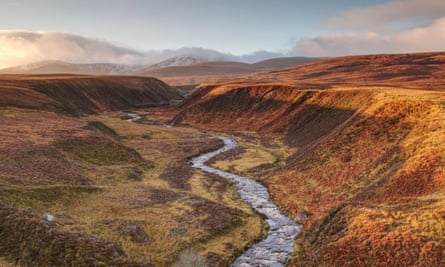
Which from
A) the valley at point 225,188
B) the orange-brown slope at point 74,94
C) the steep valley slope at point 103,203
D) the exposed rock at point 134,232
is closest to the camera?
the steep valley slope at point 103,203

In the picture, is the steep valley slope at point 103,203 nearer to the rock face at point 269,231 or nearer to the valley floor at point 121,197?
the valley floor at point 121,197

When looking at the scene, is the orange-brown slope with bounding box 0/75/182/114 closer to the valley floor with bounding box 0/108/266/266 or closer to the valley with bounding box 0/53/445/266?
the valley with bounding box 0/53/445/266

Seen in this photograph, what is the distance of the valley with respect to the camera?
2742 cm

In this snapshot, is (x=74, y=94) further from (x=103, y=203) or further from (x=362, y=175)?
(x=362, y=175)

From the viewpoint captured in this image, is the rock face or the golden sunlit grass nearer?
the golden sunlit grass

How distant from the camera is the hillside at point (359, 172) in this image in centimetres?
2783

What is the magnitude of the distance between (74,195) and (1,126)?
117 ft

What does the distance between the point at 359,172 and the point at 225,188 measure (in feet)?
64.7

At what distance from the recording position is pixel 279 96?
11450 centimetres

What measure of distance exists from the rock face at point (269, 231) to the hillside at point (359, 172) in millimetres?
1458

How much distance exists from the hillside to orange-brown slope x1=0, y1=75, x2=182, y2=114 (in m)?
58.6

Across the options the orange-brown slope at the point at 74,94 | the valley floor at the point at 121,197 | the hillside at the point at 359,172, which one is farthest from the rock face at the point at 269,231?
Result: the orange-brown slope at the point at 74,94

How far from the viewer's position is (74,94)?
143m

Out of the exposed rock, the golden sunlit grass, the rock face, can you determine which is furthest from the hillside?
the exposed rock
